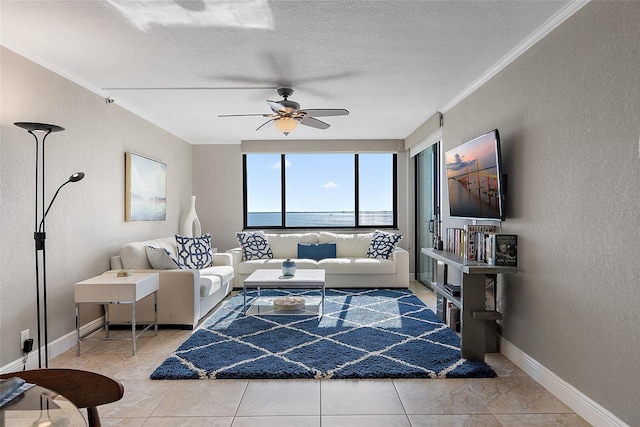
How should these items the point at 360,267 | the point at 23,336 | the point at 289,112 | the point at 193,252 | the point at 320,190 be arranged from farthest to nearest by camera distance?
the point at 320,190
the point at 360,267
the point at 193,252
the point at 289,112
the point at 23,336

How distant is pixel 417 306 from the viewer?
482 cm

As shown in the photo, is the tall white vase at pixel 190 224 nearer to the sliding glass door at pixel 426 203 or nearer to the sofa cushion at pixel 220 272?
the sofa cushion at pixel 220 272

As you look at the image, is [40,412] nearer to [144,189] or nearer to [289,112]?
[289,112]

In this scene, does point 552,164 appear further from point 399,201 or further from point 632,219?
point 399,201

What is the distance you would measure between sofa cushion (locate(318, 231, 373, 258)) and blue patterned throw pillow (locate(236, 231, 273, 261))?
0.92 metres

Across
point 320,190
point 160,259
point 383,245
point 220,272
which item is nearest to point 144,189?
point 160,259

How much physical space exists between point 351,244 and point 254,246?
5.06 feet

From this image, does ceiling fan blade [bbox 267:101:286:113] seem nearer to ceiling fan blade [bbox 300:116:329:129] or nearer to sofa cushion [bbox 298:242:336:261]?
ceiling fan blade [bbox 300:116:329:129]

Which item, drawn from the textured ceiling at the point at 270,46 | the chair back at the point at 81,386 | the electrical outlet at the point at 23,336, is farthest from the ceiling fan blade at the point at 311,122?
the chair back at the point at 81,386

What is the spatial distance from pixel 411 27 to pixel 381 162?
14.9 ft

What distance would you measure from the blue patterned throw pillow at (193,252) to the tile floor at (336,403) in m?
2.10

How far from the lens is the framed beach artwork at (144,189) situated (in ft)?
14.8

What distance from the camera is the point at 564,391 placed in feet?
8.04

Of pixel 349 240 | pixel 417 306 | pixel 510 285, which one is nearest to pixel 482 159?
pixel 510 285
